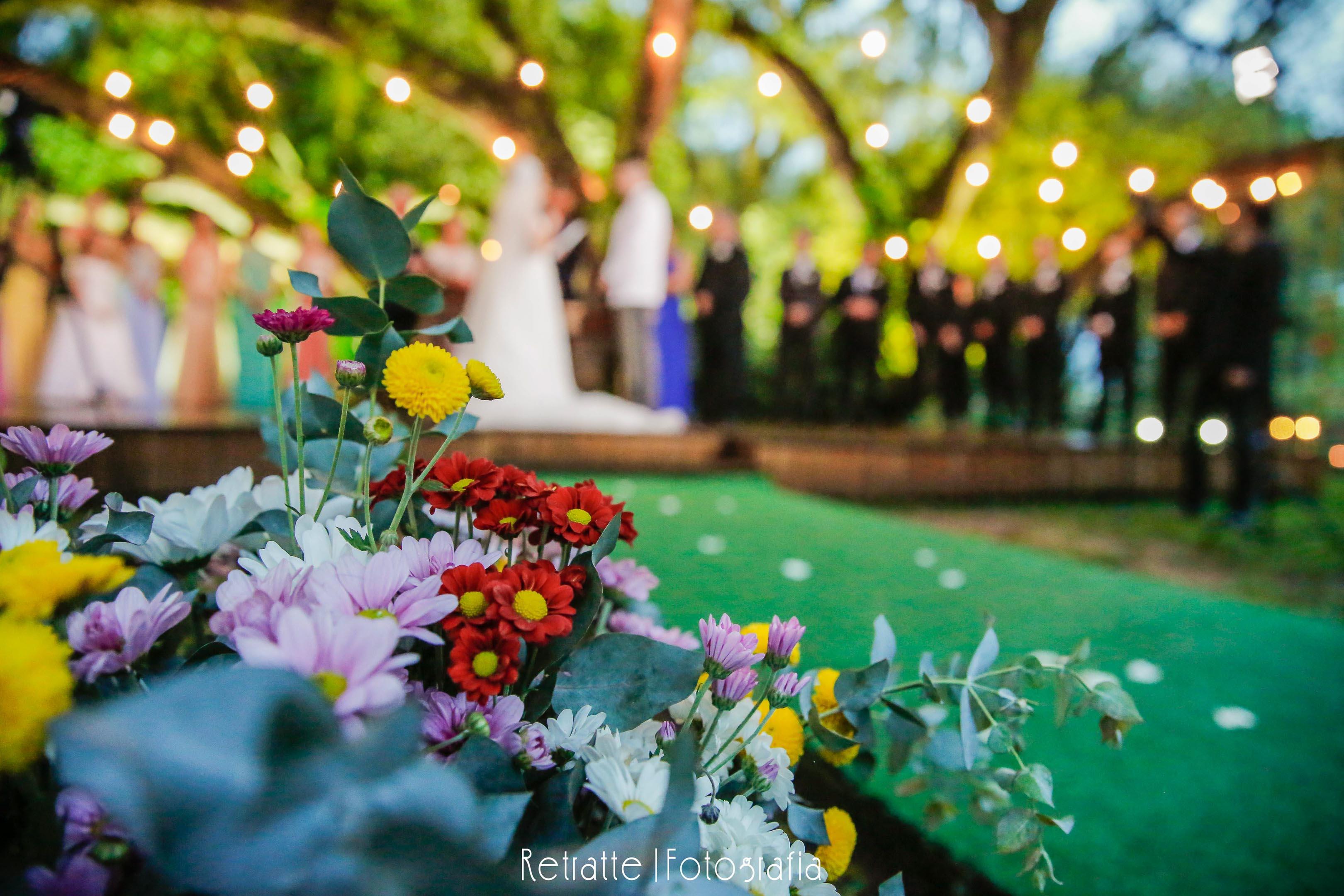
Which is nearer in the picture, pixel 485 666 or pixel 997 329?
pixel 485 666

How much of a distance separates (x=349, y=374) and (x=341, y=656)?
199mm

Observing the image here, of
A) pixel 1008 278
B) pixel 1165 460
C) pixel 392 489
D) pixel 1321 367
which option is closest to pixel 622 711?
pixel 392 489

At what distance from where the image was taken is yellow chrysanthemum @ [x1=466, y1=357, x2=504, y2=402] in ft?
1.43

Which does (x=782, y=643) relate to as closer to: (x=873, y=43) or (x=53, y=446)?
(x=53, y=446)

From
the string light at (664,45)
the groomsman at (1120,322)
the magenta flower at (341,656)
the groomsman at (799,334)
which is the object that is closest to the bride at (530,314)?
the string light at (664,45)

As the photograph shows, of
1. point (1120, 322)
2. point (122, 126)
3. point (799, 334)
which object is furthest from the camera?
point (799, 334)

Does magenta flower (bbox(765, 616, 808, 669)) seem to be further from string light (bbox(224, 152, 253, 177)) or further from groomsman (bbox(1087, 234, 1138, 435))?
groomsman (bbox(1087, 234, 1138, 435))

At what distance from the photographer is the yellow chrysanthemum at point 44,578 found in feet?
0.96

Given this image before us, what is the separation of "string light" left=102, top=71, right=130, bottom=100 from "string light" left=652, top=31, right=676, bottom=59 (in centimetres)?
328

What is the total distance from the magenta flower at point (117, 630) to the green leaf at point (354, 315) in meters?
0.21

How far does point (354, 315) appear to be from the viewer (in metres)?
0.50

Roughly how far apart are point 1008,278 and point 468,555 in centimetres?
846

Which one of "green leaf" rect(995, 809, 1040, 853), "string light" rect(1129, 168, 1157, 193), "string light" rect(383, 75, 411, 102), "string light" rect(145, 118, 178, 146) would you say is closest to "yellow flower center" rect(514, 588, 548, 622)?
"green leaf" rect(995, 809, 1040, 853)

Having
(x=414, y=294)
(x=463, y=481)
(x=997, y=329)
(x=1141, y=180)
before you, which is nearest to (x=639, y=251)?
(x=1141, y=180)
